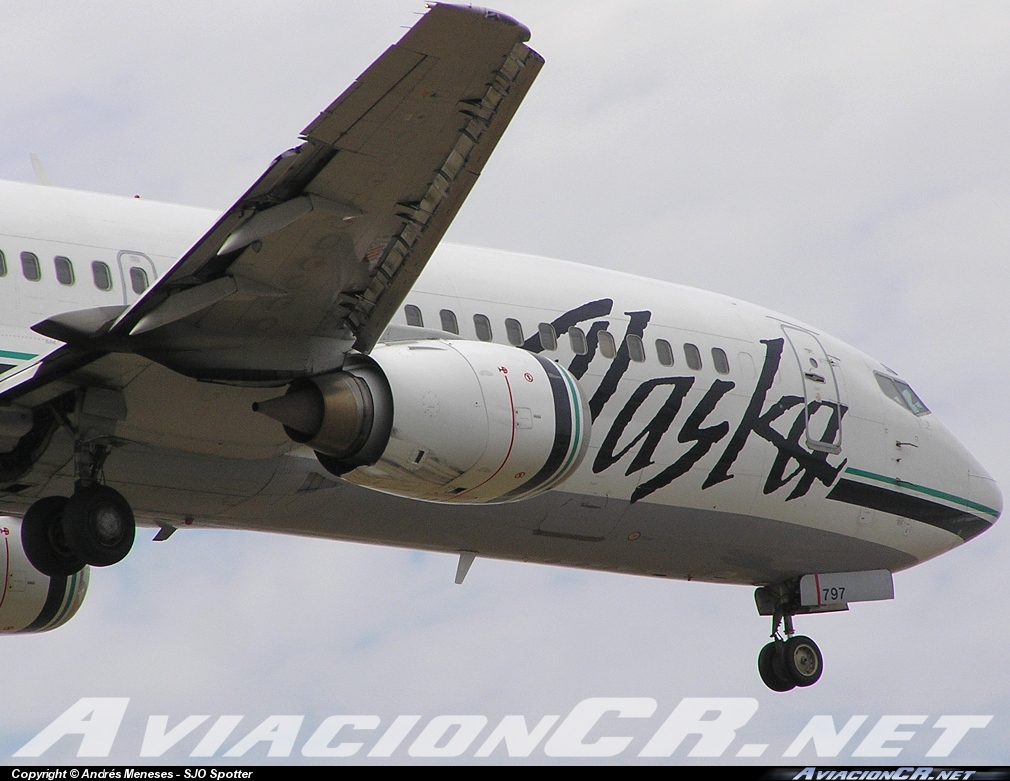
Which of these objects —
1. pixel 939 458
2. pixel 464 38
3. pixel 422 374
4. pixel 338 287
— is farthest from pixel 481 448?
pixel 939 458

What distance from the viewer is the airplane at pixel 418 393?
10859mm

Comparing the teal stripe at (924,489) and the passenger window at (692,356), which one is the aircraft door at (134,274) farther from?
the teal stripe at (924,489)

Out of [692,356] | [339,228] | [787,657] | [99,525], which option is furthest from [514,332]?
[787,657]

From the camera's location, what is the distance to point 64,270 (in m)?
12.4

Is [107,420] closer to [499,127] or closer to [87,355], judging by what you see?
[87,355]

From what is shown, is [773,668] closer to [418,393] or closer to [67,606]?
[67,606]

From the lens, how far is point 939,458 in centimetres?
1816

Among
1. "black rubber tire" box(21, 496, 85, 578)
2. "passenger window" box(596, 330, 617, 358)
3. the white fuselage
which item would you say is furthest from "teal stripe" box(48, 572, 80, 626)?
"passenger window" box(596, 330, 617, 358)

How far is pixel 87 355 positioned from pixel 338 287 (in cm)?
180

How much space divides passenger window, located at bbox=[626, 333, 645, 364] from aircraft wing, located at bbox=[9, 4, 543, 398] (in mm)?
3906

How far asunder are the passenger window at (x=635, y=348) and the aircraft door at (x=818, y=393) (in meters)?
2.27

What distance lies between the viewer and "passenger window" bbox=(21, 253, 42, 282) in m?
12.2

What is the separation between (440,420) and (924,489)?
26.0 ft

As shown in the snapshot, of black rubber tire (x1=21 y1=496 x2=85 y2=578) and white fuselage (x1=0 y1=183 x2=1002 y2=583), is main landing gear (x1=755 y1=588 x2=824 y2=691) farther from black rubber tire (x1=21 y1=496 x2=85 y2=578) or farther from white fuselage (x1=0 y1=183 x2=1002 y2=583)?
black rubber tire (x1=21 y1=496 x2=85 y2=578)
